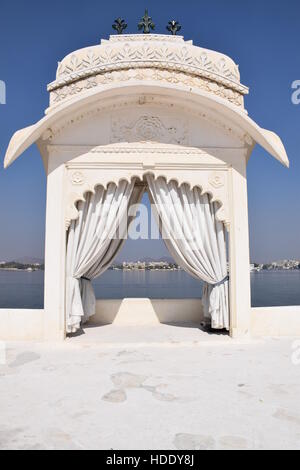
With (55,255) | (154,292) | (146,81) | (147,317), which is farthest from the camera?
(154,292)

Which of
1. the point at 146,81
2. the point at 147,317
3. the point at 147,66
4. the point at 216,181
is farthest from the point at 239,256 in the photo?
the point at 147,66

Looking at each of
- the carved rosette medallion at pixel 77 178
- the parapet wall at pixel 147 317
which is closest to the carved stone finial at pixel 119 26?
the carved rosette medallion at pixel 77 178

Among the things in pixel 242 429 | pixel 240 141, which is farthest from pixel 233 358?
pixel 240 141

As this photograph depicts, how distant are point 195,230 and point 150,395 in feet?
8.19

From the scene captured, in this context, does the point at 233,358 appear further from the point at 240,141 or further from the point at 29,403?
the point at 240,141

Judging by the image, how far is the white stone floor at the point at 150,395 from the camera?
1.96 m

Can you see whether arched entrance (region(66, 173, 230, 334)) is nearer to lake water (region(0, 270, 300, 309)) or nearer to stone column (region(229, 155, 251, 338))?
stone column (region(229, 155, 251, 338))

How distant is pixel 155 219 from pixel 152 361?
228cm

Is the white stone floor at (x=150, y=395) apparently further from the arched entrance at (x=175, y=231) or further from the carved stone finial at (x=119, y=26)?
the carved stone finial at (x=119, y=26)

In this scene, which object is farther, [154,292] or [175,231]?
[154,292]

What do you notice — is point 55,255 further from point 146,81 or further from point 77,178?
point 146,81

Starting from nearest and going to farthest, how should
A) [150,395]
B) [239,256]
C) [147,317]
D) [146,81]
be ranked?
1. [150,395]
2. [146,81]
3. [239,256]
4. [147,317]

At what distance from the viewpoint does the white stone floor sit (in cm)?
196

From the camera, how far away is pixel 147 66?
4.33m
